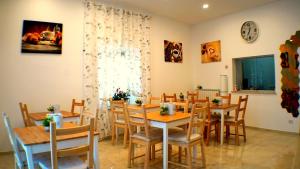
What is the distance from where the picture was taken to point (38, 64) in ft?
13.3

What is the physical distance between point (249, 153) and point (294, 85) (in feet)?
7.45

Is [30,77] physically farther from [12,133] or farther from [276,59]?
[276,59]

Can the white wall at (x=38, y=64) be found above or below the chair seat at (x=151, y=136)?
above

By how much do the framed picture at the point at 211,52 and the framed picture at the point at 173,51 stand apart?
76 cm

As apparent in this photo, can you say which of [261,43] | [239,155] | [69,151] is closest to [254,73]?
[261,43]

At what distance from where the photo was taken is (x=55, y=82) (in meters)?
4.22

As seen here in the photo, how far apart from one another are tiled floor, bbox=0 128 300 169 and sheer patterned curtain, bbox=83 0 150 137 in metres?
1.17

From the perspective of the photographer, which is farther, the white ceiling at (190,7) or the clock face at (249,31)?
the clock face at (249,31)

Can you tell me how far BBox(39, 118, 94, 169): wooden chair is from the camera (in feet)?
5.57

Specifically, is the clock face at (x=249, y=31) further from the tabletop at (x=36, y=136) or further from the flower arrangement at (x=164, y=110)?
the tabletop at (x=36, y=136)

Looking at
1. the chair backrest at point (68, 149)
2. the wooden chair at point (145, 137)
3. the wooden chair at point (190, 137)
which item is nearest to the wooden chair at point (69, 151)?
the chair backrest at point (68, 149)

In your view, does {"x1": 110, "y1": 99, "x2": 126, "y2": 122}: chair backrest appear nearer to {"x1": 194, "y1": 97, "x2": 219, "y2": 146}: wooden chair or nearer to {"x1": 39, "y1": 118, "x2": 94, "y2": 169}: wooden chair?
{"x1": 194, "y1": 97, "x2": 219, "y2": 146}: wooden chair

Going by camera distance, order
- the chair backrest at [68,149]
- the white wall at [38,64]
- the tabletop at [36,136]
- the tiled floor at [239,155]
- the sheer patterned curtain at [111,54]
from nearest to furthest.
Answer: the chair backrest at [68,149] < the tabletop at [36,136] < the tiled floor at [239,155] < the white wall at [38,64] < the sheer patterned curtain at [111,54]

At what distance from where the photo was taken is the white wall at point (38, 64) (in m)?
3.75
